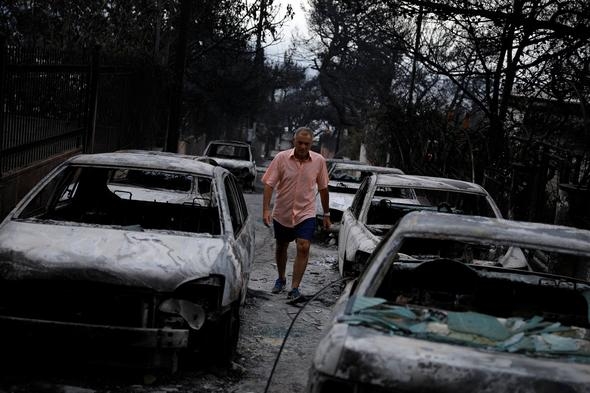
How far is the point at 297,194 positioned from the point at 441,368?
4.98 m

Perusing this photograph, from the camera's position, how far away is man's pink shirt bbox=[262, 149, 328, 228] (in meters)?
8.04

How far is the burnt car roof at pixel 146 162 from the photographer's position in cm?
629

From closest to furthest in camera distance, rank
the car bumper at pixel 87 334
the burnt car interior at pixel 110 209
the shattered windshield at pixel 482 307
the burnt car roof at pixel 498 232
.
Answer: the shattered windshield at pixel 482 307 → the burnt car roof at pixel 498 232 → the car bumper at pixel 87 334 → the burnt car interior at pixel 110 209

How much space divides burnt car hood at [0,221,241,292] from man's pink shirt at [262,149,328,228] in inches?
100

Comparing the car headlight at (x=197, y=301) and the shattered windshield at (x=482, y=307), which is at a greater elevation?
the shattered windshield at (x=482, y=307)

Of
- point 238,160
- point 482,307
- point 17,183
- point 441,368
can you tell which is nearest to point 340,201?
point 17,183

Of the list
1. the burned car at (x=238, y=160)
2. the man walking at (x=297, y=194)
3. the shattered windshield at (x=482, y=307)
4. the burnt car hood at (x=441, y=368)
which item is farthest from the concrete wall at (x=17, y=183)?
the burned car at (x=238, y=160)

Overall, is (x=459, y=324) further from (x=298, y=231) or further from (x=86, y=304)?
(x=298, y=231)

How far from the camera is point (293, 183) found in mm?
8047

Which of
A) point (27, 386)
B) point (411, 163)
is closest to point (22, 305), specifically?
point (27, 386)

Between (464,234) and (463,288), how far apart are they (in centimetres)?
64

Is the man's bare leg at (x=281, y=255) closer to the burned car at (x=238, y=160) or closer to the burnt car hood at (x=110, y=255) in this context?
the burnt car hood at (x=110, y=255)

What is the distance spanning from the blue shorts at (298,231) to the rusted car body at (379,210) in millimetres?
432

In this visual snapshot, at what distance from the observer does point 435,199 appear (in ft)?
60.1
